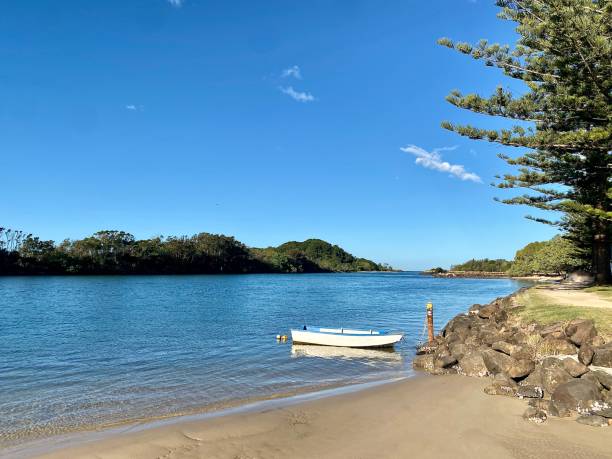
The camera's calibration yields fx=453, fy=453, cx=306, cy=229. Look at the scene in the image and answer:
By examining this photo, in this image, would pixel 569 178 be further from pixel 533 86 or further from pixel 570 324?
pixel 570 324

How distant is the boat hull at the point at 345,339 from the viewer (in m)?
19.0

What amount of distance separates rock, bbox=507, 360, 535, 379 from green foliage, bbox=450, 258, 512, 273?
169 metres

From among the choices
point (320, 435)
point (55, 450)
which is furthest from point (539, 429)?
point (55, 450)

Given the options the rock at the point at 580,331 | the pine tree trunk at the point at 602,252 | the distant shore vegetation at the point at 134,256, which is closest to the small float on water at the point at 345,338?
the rock at the point at 580,331

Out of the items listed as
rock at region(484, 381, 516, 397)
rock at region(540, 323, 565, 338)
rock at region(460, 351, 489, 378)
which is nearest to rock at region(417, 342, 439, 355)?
rock at region(460, 351, 489, 378)

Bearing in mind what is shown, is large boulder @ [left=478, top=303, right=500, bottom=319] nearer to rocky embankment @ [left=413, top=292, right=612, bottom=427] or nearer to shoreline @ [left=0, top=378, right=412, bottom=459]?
rocky embankment @ [left=413, top=292, right=612, bottom=427]

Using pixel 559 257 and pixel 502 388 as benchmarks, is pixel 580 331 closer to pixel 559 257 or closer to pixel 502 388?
pixel 502 388

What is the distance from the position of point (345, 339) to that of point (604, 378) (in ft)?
37.4

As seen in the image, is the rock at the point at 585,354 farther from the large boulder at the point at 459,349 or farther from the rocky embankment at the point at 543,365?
the large boulder at the point at 459,349

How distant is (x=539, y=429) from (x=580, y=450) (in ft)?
3.04

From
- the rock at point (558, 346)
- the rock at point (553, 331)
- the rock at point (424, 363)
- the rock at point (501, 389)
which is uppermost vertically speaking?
the rock at point (553, 331)

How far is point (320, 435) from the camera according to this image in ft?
25.8

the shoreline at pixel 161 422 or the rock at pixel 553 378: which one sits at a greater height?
the rock at pixel 553 378

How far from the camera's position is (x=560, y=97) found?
61.0 ft
